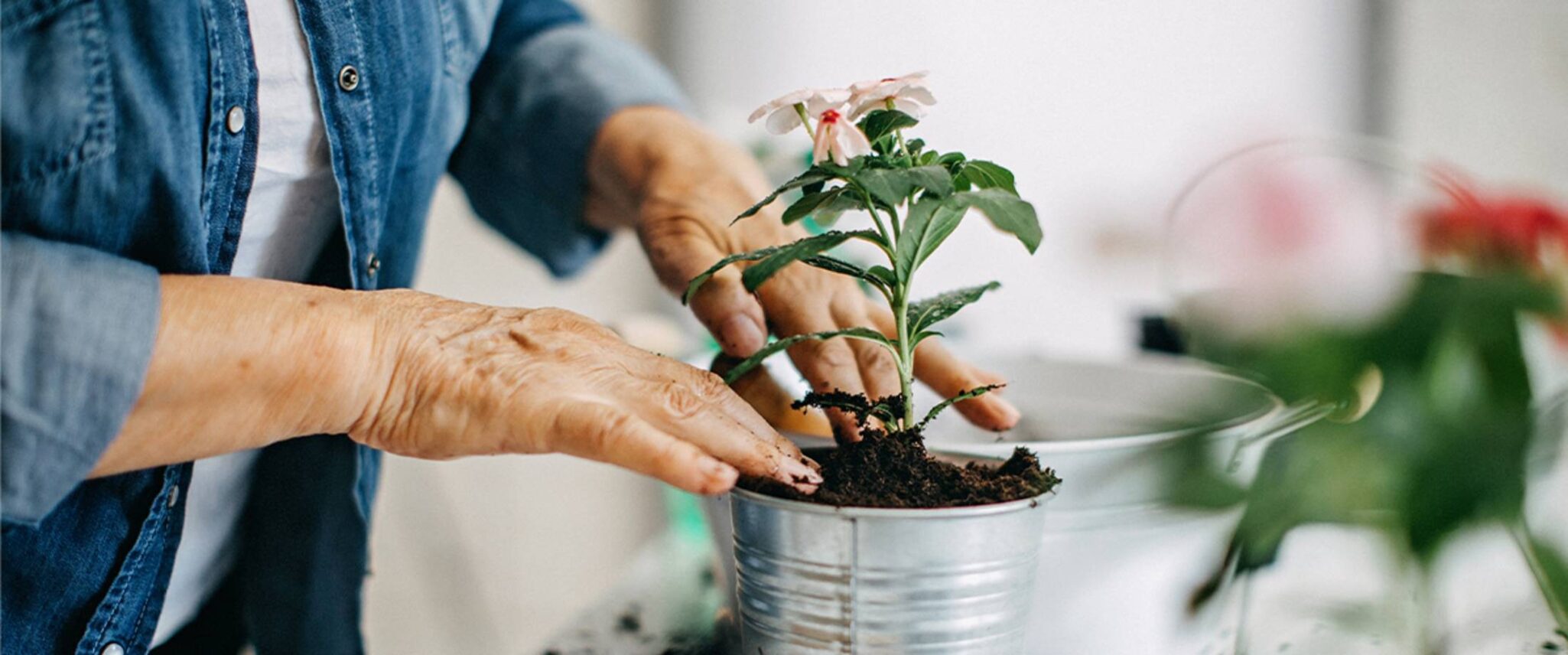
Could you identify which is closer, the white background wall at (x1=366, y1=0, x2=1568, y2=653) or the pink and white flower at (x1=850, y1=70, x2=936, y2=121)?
the pink and white flower at (x1=850, y1=70, x2=936, y2=121)

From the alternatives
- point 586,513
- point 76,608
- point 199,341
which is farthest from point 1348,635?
point 586,513

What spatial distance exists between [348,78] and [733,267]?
310 mm

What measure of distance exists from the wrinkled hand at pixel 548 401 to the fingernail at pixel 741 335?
0.41ft

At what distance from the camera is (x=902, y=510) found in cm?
54

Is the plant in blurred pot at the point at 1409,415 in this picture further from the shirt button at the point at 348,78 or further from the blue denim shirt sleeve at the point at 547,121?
the blue denim shirt sleeve at the point at 547,121

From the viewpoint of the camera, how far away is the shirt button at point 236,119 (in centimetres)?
71

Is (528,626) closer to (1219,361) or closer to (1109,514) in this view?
(1109,514)

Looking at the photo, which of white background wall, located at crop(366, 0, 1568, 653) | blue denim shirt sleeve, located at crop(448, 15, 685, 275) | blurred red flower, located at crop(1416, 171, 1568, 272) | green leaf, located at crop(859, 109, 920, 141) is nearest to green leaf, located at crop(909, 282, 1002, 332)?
green leaf, located at crop(859, 109, 920, 141)

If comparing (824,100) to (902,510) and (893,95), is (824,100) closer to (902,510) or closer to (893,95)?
(893,95)

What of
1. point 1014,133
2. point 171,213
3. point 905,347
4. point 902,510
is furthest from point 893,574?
point 1014,133

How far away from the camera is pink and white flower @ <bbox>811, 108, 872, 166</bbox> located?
0.59m

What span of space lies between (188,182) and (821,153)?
1.29ft

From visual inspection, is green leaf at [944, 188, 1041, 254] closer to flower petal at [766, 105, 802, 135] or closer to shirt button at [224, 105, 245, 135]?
flower petal at [766, 105, 802, 135]

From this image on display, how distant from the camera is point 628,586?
3.59 ft
